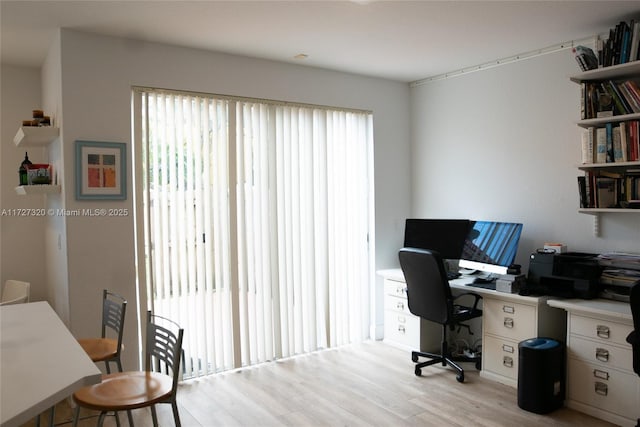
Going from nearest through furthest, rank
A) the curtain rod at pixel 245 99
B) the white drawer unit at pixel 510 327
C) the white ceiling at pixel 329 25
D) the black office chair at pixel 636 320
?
the black office chair at pixel 636 320, the white ceiling at pixel 329 25, the white drawer unit at pixel 510 327, the curtain rod at pixel 245 99

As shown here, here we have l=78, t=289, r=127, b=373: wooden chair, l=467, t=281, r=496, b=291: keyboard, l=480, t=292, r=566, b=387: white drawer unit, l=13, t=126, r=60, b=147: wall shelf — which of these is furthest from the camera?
l=467, t=281, r=496, b=291: keyboard

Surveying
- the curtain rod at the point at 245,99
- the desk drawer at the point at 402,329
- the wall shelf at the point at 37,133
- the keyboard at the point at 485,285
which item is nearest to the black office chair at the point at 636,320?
the keyboard at the point at 485,285

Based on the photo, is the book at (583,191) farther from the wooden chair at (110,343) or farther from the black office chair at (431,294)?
the wooden chair at (110,343)

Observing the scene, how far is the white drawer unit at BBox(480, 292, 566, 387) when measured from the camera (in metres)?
3.72

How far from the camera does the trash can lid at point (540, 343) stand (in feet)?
11.2

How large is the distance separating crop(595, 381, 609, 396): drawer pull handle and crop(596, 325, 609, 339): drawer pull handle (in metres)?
0.32

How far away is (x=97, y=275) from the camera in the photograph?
3631 mm

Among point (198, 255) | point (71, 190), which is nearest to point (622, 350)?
point (198, 255)

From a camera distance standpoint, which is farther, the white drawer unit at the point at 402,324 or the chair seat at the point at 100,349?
the white drawer unit at the point at 402,324

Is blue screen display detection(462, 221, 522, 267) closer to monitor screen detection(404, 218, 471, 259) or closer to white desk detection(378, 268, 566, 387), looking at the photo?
monitor screen detection(404, 218, 471, 259)

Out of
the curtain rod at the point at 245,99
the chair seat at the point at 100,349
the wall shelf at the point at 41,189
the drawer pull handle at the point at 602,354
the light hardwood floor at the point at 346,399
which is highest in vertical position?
the curtain rod at the point at 245,99

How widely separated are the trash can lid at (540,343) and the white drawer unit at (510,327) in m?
0.13

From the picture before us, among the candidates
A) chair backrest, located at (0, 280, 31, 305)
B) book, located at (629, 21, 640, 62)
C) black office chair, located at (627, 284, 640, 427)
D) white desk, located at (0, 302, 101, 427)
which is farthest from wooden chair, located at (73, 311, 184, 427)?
book, located at (629, 21, 640, 62)

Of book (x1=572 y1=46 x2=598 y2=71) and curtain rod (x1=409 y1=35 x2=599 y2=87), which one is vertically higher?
curtain rod (x1=409 y1=35 x2=599 y2=87)
